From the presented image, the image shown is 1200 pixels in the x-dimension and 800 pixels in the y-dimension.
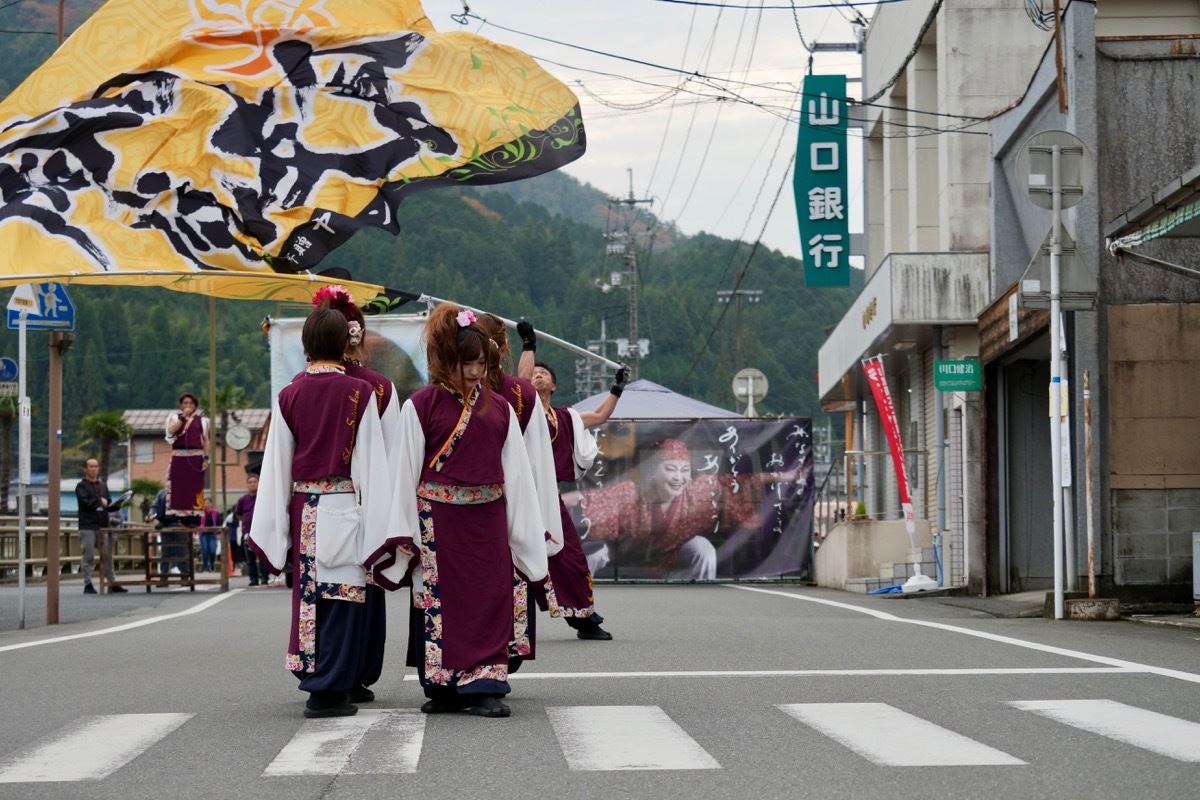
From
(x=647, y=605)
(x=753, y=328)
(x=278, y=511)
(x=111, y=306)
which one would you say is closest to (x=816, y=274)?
(x=647, y=605)

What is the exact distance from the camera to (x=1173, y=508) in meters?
15.5

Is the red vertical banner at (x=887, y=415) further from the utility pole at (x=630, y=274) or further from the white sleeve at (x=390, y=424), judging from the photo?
the utility pole at (x=630, y=274)

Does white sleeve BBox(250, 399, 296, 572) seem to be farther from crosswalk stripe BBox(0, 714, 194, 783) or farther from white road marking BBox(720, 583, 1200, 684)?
white road marking BBox(720, 583, 1200, 684)

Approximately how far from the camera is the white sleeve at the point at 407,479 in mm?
7230

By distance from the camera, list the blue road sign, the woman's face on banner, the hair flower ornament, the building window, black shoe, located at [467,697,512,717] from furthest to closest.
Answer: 1. the building window
2. the woman's face on banner
3. the blue road sign
4. the hair flower ornament
5. black shoe, located at [467,697,512,717]

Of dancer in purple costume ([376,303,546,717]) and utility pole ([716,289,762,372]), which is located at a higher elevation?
utility pole ([716,289,762,372])

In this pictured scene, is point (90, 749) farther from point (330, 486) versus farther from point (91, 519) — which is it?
point (91, 519)

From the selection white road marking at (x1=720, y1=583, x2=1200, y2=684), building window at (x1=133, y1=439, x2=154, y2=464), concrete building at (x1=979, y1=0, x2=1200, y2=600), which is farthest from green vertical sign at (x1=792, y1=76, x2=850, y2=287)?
building window at (x1=133, y1=439, x2=154, y2=464)

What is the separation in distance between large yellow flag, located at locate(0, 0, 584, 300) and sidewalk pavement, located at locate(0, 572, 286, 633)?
4.52 metres

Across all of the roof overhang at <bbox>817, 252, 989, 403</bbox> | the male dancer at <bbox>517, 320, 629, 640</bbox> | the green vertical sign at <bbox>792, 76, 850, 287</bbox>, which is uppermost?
the green vertical sign at <bbox>792, 76, 850, 287</bbox>

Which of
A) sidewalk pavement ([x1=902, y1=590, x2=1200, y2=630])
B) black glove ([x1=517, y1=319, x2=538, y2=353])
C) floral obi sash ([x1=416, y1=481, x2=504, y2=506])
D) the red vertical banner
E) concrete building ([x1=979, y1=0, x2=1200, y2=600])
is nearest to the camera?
floral obi sash ([x1=416, y1=481, x2=504, y2=506])

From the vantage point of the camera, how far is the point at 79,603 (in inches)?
742

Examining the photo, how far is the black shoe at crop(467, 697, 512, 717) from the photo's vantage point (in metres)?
7.10

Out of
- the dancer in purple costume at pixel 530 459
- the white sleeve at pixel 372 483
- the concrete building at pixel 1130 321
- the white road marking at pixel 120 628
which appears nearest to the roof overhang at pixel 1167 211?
the concrete building at pixel 1130 321
